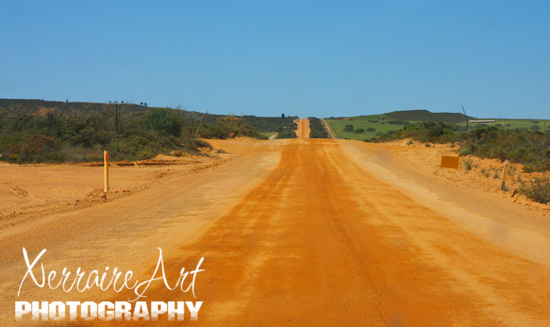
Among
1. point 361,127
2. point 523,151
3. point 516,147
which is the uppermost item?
point 361,127

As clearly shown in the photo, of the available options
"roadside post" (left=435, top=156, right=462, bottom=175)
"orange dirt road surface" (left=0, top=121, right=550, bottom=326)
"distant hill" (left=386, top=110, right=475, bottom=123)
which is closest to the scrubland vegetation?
"roadside post" (left=435, top=156, right=462, bottom=175)

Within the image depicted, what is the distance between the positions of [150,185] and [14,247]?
29.1ft

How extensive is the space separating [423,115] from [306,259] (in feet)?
428

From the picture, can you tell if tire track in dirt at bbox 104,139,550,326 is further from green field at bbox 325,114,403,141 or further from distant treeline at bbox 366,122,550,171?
green field at bbox 325,114,403,141

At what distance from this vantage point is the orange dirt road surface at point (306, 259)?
4980 mm

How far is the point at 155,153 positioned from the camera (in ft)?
88.3

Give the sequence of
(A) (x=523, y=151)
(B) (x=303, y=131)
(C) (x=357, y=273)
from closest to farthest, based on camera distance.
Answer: (C) (x=357, y=273) < (A) (x=523, y=151) < (B) (x=303, y=131)

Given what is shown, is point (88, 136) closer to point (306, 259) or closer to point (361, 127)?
point (306, 259)

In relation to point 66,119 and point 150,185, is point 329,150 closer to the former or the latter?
point 66,119

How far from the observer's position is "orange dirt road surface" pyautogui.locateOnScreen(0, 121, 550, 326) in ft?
16.3

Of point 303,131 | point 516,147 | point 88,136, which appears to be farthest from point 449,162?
point 303,131

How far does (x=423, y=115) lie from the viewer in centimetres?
12938

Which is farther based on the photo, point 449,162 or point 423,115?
point 423,115

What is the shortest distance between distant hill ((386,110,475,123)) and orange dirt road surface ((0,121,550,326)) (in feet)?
368
